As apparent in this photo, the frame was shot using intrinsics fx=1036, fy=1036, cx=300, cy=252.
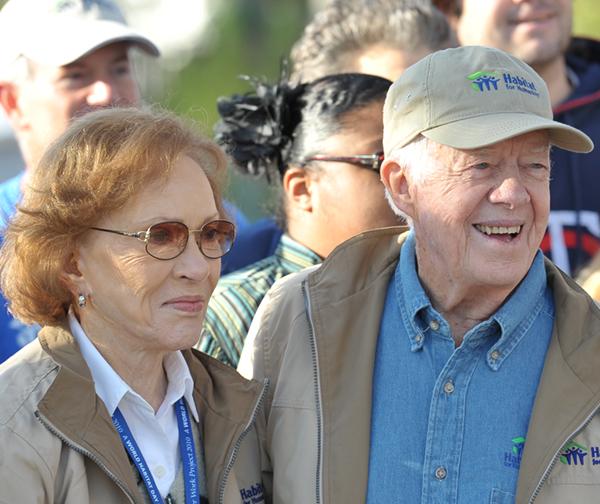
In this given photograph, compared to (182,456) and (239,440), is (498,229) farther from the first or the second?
(182,456)

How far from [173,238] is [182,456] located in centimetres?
60

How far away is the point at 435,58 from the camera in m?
3.08

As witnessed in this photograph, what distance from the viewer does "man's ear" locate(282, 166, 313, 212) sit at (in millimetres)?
3979

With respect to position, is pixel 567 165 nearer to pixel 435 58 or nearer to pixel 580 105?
pixel 580 105

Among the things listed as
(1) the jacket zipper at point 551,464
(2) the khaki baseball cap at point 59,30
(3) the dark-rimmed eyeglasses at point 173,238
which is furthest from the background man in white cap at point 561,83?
(3) the dark-rimmed eyeglasses at point 173,238

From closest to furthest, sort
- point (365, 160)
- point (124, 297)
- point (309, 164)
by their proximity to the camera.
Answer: point (124, 297), point (365, 160), point (309, 164)

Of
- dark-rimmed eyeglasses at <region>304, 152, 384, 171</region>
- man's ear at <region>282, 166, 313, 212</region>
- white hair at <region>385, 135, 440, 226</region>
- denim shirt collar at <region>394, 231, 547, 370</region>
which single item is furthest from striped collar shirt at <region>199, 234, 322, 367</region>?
white hair at <region>385, 135, 440, 226</region>

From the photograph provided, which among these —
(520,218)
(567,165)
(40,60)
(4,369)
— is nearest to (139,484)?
(4,369)

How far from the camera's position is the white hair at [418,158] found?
3.01 metres

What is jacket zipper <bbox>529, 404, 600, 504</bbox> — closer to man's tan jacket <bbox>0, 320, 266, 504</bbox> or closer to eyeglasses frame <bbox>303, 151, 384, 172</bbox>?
man's tan jacket <bbox>0, 320, 266, 504</bbox>

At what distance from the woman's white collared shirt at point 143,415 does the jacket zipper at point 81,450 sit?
6.6 inches

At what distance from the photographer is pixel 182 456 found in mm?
2861

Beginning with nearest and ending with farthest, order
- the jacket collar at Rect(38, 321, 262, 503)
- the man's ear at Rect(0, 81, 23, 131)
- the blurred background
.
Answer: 1. the jacket collar at Rect(38, 321, 262, 503)
2. the man's ear at Rect(0, 81, 23, 131)
3. the blurred background

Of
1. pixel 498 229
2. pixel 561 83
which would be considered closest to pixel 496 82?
pixel 498 229
